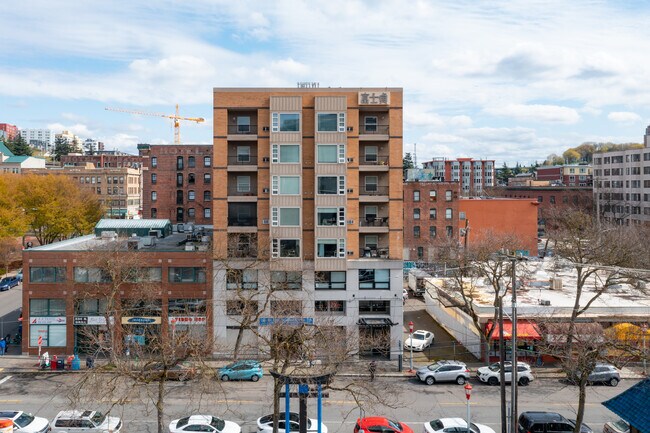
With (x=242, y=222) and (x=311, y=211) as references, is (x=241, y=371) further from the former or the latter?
(x=311, y=211)

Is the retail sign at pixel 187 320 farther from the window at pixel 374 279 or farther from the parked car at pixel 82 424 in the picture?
the window at pixel 374 279

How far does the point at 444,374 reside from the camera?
37.2 m

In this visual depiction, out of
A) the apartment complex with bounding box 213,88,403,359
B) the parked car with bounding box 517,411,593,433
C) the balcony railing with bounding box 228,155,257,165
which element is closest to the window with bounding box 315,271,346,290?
the apartment complex with bounding box 213,88,403,359

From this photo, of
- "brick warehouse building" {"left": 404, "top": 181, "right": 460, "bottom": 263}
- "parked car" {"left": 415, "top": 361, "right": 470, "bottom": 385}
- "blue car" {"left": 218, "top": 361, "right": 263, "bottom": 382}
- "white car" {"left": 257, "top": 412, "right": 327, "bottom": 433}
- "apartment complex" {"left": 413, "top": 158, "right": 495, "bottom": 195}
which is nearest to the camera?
"white car" {"left": 257, "top": 412, "right": 327, "bottom": 433}

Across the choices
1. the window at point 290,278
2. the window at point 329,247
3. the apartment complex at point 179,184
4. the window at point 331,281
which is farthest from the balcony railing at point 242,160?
the apartment complex at point 179,184

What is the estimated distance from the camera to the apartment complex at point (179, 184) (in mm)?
74688

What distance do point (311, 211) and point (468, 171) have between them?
137m

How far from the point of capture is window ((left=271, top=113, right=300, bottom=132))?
141 feet

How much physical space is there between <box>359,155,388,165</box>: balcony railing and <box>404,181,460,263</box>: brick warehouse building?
102 ft

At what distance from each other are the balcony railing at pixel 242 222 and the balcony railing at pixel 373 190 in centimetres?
881

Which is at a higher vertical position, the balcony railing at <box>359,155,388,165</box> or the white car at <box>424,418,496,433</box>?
the balcony railing at <box>359,155,388,165</box>

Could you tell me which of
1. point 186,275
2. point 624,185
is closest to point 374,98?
point 186,275

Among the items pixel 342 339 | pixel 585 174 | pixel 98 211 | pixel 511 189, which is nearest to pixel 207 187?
pixel 98 211

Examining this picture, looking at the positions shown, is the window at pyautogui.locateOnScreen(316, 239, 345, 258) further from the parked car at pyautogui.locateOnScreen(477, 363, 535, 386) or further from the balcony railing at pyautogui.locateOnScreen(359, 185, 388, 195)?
the parked car at pyautogui.locateOnScreen(477, 363, 535, 386)
